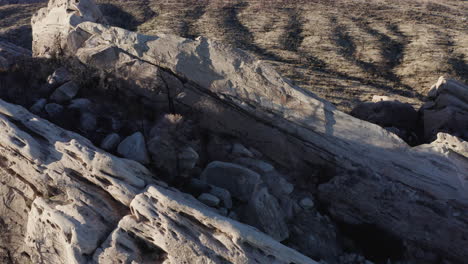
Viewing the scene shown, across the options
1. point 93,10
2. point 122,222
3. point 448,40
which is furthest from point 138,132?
point 448,40

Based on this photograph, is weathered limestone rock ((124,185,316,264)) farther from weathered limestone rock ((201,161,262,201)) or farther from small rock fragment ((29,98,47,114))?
small rock fragment ((29,98,47,114))

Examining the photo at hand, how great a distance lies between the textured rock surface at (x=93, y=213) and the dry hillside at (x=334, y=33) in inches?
603

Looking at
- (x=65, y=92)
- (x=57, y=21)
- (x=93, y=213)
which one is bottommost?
(x=93, y=213)

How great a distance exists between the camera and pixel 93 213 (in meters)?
8.45

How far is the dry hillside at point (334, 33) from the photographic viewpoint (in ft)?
86.0

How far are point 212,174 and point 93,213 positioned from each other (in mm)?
4248

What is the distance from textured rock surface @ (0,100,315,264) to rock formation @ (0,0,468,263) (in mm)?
36

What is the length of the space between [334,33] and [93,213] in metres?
35.7

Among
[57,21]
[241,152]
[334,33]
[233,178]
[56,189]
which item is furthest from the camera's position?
[334,33]

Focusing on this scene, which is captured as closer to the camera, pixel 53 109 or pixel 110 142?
pixel 110 142

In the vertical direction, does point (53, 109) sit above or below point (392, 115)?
above

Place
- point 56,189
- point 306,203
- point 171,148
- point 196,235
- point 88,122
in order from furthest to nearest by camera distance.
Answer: point 306,203 < point 88,122 < point 171,148 < point 56,189 < point 196,235

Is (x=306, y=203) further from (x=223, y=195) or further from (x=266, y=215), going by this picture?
(x=223, y=195)

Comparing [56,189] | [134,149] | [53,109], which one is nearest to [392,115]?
[134,149]
